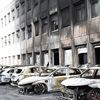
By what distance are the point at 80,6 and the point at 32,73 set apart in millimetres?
10040

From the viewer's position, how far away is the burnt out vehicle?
502 inches

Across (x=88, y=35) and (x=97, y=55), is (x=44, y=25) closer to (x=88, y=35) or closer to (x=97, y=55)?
(x=88, y=35)

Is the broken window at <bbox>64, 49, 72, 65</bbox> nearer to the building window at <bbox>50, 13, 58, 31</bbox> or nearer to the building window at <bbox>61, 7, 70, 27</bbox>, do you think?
the building window at <bbox>61, 7, 70, 27</bbox>

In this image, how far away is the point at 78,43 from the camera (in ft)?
89.4

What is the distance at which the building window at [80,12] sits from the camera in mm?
27547

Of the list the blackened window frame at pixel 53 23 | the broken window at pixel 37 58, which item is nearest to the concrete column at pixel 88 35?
the blackened window frame at pixel 53 23

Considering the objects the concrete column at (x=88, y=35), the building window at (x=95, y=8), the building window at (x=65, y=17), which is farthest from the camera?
the building window at (x=65, y=17)

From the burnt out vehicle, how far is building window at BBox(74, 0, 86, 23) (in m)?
14.0

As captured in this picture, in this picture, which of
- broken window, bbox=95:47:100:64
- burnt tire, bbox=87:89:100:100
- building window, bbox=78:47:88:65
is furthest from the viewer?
building window, bbox=78:47:88:65

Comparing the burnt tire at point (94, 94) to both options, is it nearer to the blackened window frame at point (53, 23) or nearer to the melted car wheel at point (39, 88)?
the melted car wheel at point (39, 88)

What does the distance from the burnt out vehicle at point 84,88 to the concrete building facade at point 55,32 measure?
1078 centimetres

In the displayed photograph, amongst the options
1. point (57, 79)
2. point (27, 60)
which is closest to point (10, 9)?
point (27, 60)

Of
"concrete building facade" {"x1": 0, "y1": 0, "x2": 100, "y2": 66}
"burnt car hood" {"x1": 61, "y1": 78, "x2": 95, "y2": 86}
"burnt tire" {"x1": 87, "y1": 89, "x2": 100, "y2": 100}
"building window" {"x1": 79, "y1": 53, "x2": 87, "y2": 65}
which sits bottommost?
"burnt tire" {"x1": 87, "y1": 89, "x2": 100, "y2": 100}

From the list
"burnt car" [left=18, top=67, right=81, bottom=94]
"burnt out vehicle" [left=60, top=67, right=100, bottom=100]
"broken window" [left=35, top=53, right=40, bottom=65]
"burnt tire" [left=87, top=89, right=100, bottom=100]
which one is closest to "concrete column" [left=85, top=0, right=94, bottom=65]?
"burnt car" [left=18, top=67, right=81, bottom=94]
